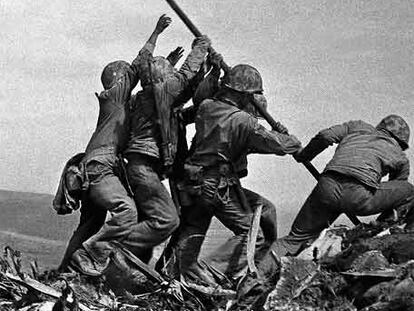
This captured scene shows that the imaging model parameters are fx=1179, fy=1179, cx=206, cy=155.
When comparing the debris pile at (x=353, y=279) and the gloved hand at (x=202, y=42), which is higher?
the gloved hand at (x=202, y=42)

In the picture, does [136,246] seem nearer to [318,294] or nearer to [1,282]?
[1,282]

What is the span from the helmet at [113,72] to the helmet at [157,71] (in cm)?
29

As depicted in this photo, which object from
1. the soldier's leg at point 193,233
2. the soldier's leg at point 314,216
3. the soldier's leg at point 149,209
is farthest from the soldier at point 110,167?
the soldier's leg at point 314,216

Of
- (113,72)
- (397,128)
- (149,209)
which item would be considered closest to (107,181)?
(149,209)

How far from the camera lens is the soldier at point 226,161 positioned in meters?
13.1

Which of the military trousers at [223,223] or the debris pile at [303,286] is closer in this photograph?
the debris pile at [303,286]

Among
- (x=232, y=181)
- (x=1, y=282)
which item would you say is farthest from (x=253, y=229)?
(x=1, y=282)

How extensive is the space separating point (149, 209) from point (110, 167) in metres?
0.68

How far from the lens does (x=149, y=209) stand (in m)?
13.4

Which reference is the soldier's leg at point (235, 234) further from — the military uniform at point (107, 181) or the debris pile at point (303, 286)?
the military uniform at point (107, 181)

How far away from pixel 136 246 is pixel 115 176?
85cm

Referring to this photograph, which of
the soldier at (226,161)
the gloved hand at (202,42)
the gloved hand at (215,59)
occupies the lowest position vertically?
the soldier at (226,161)

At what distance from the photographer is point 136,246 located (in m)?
13.5

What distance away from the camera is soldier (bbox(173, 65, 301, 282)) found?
1311 cm
